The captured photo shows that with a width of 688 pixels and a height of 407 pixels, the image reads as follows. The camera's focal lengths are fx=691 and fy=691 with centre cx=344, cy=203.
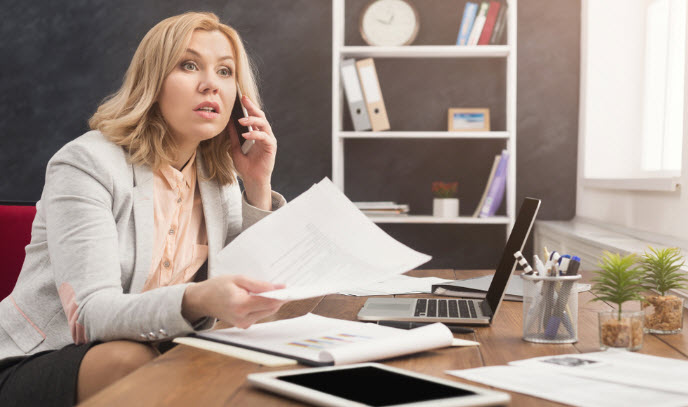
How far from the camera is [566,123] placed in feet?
10.7

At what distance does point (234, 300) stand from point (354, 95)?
2249 mm

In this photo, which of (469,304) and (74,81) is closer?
(469,304)

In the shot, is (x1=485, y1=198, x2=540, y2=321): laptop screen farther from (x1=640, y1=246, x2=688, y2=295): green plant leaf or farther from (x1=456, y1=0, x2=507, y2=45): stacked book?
(x1=456, y1=0, x2=507, y2=45): stacked book

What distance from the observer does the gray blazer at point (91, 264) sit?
984 mm

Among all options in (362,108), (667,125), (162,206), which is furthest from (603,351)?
(362,108)

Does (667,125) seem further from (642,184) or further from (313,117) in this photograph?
(313,117)

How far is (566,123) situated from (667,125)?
2.47 ft

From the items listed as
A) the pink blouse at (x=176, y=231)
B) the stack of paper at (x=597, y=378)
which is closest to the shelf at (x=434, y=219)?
the pink blouse at (x=176, y=231)

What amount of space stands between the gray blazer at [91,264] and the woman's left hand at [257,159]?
20 centimetres

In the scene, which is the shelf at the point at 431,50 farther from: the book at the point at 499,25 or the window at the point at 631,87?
the window at the point at 631,87

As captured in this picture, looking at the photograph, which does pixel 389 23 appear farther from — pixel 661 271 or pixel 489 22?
pixel 661 271

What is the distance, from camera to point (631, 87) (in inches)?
115

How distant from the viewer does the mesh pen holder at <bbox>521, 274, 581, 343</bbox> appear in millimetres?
951

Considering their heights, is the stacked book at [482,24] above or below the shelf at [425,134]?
above
